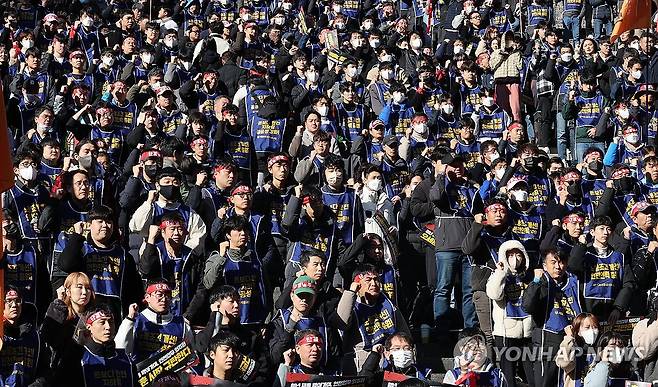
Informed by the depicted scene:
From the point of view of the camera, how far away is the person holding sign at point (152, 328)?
1025 cm

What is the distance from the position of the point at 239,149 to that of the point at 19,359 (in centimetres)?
605

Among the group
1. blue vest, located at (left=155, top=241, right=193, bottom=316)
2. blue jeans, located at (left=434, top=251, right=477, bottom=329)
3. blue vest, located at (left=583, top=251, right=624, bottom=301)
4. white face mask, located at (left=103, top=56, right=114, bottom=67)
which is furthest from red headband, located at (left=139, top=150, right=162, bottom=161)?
white face mask, located at (left=103, top=56, right=114, bottom=67)

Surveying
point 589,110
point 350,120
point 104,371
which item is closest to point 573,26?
point 589,110

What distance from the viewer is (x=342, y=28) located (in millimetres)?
22844

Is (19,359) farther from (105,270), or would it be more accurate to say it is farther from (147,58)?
(147,58)

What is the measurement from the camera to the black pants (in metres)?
11.8

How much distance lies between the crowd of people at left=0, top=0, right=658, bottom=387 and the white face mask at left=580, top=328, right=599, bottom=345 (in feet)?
0.04

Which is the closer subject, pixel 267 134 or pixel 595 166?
pixel 595 166

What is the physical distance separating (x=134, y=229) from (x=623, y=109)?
24.5 feet

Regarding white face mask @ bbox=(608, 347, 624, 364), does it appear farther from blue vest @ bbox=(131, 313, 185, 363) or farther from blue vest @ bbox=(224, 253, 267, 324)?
blue vest @ bbox=(131, 313, 185, 363)

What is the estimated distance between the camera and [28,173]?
1262cm

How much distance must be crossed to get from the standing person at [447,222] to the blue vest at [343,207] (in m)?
0.81

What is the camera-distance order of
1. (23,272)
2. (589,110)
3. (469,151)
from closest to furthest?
(23,272), (469,151), (589,110)

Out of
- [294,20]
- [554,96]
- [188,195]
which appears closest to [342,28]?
[294,20]
